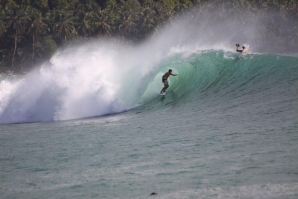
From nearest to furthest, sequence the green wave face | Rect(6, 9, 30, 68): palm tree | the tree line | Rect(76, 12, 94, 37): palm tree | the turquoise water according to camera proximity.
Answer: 1. the turquoise water
2. the green wave face
3. the tree line
4. Rect(6, 9, 30, 68): palm tree
5. Rect(76, 12, 94, 37): palm tree

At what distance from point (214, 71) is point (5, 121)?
28.5 feet

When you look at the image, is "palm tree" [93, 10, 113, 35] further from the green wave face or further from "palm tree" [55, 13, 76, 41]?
the green wave face

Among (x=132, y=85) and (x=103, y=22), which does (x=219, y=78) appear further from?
(x=103, y=22)

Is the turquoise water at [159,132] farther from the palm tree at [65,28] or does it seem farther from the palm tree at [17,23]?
the palm tree at [17,23]

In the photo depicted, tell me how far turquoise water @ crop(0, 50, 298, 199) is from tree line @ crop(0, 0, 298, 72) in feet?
193

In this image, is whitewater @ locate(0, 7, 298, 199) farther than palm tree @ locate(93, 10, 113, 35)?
No

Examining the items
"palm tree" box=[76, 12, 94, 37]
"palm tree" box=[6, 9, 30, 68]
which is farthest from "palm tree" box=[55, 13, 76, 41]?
"palm tree" box=[6, 9, 30, 68]

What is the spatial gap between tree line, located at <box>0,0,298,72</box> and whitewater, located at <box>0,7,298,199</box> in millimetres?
57335

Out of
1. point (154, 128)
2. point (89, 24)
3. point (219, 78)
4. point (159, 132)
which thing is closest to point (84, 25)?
point (89, 24)

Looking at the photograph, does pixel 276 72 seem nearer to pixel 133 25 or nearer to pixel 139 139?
pixel 139 139

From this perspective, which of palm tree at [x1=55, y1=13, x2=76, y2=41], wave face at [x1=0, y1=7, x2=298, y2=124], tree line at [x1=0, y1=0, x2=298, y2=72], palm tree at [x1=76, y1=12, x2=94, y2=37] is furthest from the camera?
palm tree at [x1=76, y1=12, x2=94, y2=37]

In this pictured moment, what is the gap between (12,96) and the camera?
2211 cm

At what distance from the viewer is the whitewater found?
937 cm

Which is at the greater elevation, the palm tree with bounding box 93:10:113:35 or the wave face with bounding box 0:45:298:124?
the palm tree with bounding box 93:10:113:35
